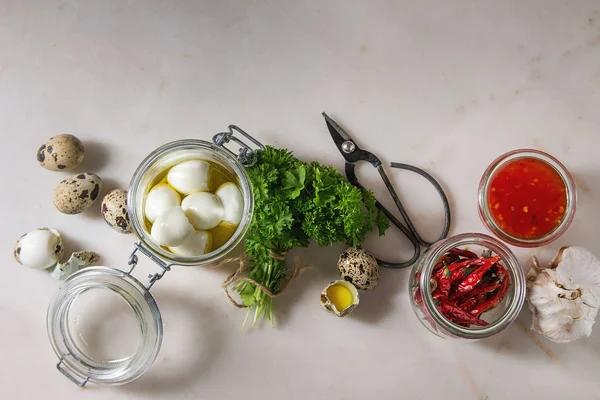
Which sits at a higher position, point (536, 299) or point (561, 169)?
point (561, 169)

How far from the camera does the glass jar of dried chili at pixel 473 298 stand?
36.3 inches

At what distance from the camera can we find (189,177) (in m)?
0.90

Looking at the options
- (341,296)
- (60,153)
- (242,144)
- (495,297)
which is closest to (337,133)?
(242,144)

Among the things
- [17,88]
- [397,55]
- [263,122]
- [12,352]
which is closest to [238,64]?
[263,122]

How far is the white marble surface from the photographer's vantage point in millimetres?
1067

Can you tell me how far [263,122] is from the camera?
1.09 m

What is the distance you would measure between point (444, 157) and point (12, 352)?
0.92 metres

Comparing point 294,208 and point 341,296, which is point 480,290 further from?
point 294,208

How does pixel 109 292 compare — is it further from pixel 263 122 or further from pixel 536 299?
pixel 536 299

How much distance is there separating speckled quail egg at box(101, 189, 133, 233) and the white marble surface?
0.24 feet

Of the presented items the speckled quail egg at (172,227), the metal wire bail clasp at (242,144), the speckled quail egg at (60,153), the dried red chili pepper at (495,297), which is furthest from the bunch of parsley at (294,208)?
the speckled quail egg at (60,153)

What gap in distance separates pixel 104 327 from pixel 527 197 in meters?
0.82

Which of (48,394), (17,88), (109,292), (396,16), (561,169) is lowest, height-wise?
(48,394)

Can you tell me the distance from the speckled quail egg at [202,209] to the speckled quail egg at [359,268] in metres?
0.25
